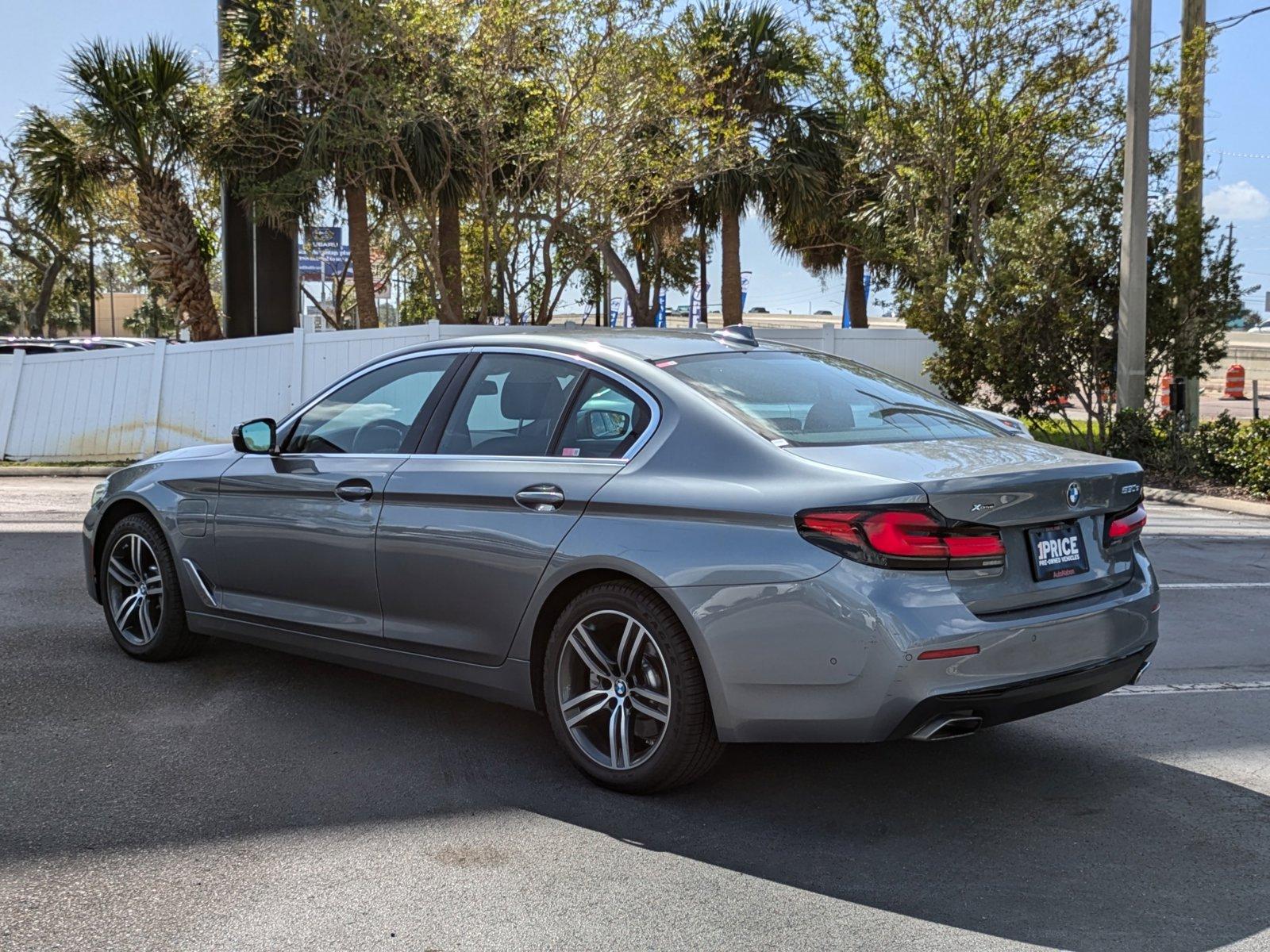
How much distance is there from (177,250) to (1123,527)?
1832 centimetres

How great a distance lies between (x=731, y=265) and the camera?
85.6 feet

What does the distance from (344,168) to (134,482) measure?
1355 cm

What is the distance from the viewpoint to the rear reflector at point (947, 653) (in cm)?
387

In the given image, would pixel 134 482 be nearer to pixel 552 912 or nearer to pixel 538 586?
pixel 538 586

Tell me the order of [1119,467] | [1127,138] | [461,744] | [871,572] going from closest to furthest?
1. [871,572]
2. [1119,467]
3. [461,744]
4. [1127,138]

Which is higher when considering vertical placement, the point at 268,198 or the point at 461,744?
the point at 268,198

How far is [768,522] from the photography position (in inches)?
160

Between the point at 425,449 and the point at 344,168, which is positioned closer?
the point at 425,449

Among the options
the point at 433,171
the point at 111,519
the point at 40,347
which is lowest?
the point at 111,519

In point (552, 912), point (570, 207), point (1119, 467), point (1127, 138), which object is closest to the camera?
point (552, 912)

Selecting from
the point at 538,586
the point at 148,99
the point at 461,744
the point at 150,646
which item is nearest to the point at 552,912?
the point at 538,586

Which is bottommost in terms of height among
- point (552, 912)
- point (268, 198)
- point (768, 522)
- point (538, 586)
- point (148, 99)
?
point (552, 912)

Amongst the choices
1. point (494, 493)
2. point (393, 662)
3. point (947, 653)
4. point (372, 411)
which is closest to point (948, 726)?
point (947, 653)

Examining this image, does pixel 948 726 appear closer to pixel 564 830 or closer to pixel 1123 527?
pixel 1123 527
